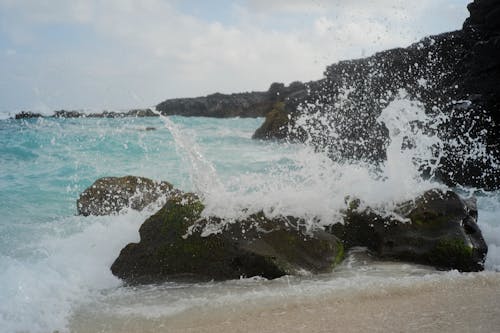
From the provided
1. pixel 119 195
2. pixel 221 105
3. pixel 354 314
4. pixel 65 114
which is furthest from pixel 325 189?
pixel 221 105

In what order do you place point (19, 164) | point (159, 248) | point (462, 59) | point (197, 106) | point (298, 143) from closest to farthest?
point (159, 248) → point (462, 59) → point (19, 164) → point (298, 143) → point (197, 106)

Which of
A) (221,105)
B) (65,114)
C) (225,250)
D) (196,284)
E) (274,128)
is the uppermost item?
(221,105)

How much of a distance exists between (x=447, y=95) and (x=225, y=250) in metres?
9.66

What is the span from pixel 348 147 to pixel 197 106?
221 feet

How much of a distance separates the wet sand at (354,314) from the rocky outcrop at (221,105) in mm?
60844

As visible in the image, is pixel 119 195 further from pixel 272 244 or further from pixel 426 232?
pixel 426 232

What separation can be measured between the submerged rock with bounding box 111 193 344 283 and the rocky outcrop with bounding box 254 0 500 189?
9.67ft

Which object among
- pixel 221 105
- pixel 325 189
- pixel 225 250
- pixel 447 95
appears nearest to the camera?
pixel 225 250

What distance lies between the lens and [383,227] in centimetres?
508

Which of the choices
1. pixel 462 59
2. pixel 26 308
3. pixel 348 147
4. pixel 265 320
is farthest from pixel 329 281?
pixel 348 147

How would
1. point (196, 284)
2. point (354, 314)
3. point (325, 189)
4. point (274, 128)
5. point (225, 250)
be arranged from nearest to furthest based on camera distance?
point (354, 314) → point (196, 284) → point (225, 250) → point (325, 189) → point (274, 128)

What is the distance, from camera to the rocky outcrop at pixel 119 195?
7.32 metres

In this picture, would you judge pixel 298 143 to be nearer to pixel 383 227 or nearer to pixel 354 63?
pixel 354 63

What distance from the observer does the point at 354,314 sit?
3188 millimetres
